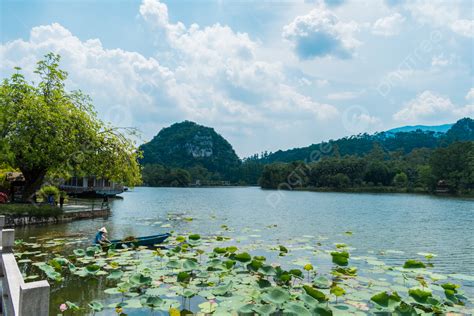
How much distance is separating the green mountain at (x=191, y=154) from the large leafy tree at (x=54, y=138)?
14455 centimetres

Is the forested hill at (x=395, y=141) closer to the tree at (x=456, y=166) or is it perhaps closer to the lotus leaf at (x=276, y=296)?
the tree at (x=456, y=166)

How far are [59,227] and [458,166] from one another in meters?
78.1

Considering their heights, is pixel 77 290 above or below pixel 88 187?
below

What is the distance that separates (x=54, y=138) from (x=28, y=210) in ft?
13.8

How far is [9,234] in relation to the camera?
628 cm

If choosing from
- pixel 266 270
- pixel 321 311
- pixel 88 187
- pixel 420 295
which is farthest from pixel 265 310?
pixel 88 187

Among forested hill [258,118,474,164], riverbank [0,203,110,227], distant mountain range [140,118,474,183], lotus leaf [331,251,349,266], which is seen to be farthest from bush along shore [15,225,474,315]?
forested hill [258,118,474,164]

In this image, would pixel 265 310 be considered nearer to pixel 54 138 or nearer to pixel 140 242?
pixel 140 242

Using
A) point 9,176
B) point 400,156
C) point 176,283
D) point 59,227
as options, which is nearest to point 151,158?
point 400,156

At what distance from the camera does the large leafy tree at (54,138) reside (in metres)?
19.3

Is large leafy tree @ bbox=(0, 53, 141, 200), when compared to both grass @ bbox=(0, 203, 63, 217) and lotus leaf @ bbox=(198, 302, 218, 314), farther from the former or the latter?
lotus leaf @ bbox=(198, 302, 218, 314)

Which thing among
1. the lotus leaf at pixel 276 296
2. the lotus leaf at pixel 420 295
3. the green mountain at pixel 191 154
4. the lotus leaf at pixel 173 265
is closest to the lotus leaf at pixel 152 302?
the lotus leaf at pixel 276 296

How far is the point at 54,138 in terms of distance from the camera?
65.7ft

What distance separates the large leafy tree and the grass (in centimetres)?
217
